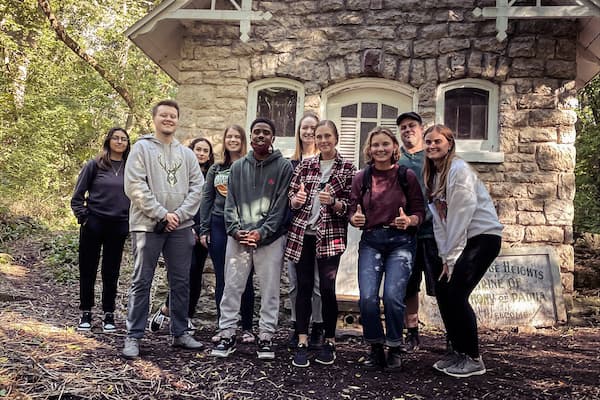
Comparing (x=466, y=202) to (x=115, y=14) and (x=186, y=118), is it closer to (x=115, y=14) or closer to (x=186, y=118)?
(x=186, y=118)

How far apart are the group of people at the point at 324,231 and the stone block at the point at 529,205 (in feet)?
8.67

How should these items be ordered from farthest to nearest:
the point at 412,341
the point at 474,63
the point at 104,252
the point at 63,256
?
the point at 63,256
the point at 474,63
the point at 104,252
the point at 412,341

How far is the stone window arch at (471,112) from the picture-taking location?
6.36 m


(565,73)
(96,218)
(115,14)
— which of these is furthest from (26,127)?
(565,73)

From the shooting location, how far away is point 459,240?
3.39 meters

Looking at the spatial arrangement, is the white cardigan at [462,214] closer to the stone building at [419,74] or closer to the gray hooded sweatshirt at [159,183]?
the gray hooded sweatshirt at [159,183]

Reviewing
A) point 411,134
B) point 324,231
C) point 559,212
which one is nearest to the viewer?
point 324,231

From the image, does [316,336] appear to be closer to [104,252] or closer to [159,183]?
[159,183]

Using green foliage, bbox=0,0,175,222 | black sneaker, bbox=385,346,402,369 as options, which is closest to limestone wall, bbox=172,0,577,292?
black sneaker, bbox=385,346,402,369

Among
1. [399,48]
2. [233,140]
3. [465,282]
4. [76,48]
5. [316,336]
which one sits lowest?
[316,336]

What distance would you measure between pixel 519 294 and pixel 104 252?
4487mm

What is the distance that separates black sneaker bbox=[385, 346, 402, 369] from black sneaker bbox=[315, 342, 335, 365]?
0.40 meters

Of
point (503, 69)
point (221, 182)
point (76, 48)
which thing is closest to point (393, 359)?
point (221, 182)

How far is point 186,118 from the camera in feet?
21.9
